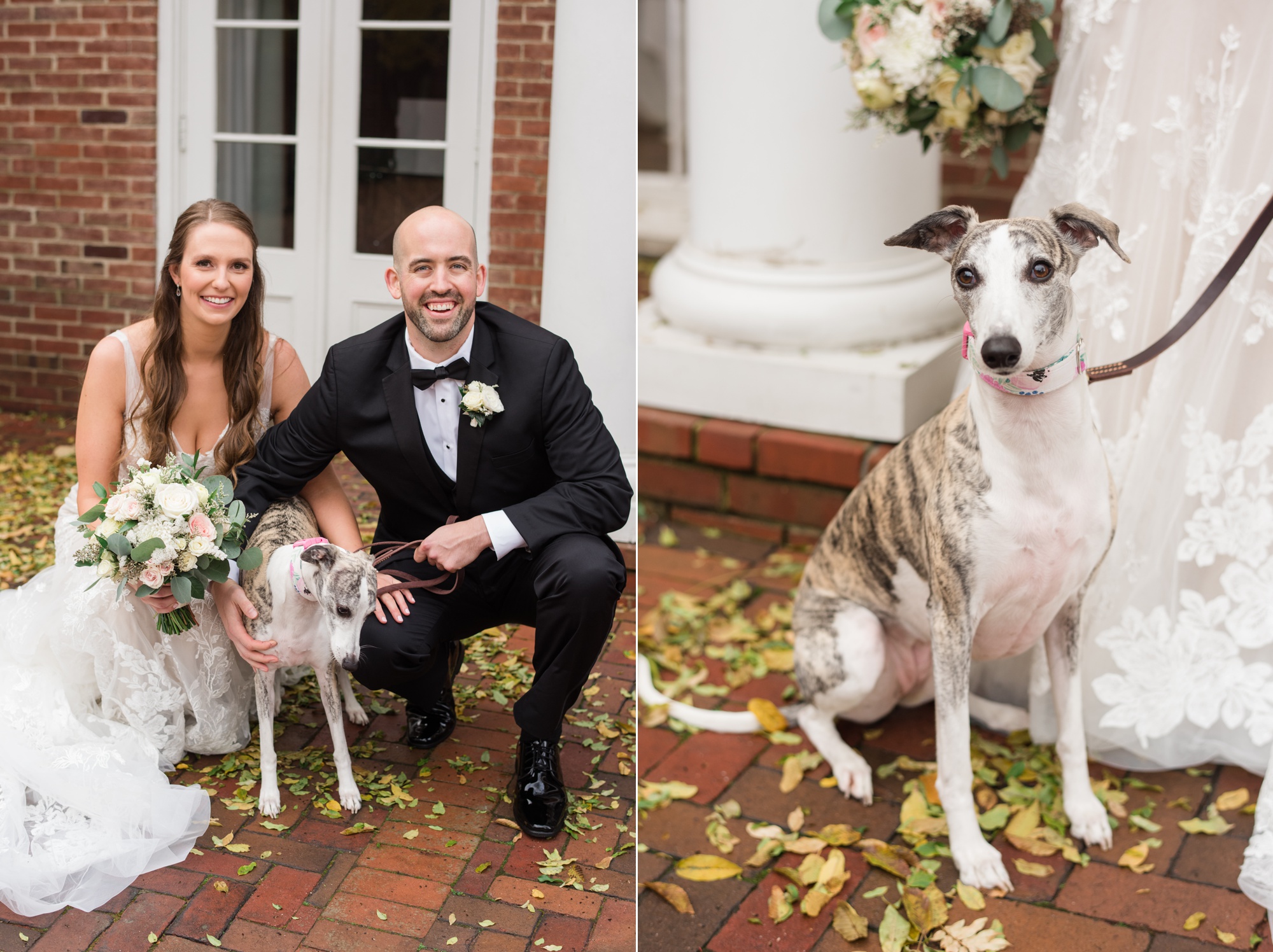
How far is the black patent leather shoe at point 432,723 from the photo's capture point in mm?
2688

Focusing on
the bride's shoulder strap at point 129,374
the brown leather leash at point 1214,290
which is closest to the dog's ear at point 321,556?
the bride's shoulder strap at point 129,374

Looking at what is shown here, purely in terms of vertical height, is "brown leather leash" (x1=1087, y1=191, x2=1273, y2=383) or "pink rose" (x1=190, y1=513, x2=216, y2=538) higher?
"brown leather leash" (x1=1087, y1=191, x2=1273, y2=383)

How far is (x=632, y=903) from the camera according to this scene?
2361 millimetres

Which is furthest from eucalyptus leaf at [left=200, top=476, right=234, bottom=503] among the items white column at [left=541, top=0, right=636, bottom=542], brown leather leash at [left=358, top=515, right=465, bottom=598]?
white column at [left=541, top=0, right=636, bottom=542]

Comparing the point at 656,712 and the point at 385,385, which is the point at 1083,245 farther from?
the point at 656,712

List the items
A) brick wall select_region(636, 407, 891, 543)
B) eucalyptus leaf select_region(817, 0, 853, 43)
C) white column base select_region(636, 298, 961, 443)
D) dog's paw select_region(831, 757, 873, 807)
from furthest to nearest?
1. brick wall select_region(636, 407, 891, 543)
2. white column base select_region(636, 298, 961, 443)
3. eucalyptus leaf select_region(817, 0, 853, 43)
4. dog's paw select_region(831, 757, 873, 807)

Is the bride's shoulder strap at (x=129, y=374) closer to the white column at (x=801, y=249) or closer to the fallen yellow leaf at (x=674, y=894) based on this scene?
the fallen yellow leaf at (x=674, y=894)

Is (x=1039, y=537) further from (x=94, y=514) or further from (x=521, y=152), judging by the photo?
(x=94, y=514)

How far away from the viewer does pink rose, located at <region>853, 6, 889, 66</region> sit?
→ 11.7 ft

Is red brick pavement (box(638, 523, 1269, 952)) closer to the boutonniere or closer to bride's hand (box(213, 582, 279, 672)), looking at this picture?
bride's hand (box(213, 582, 279, 672))

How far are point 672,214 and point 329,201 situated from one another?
4680 millimetres

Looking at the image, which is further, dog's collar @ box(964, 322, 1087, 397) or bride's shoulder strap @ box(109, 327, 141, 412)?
bride's shoulder strap @ box(109, 327, 141, 412)

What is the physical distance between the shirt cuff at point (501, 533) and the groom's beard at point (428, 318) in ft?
1.37

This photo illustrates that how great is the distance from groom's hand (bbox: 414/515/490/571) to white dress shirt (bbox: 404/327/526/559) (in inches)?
0.9
